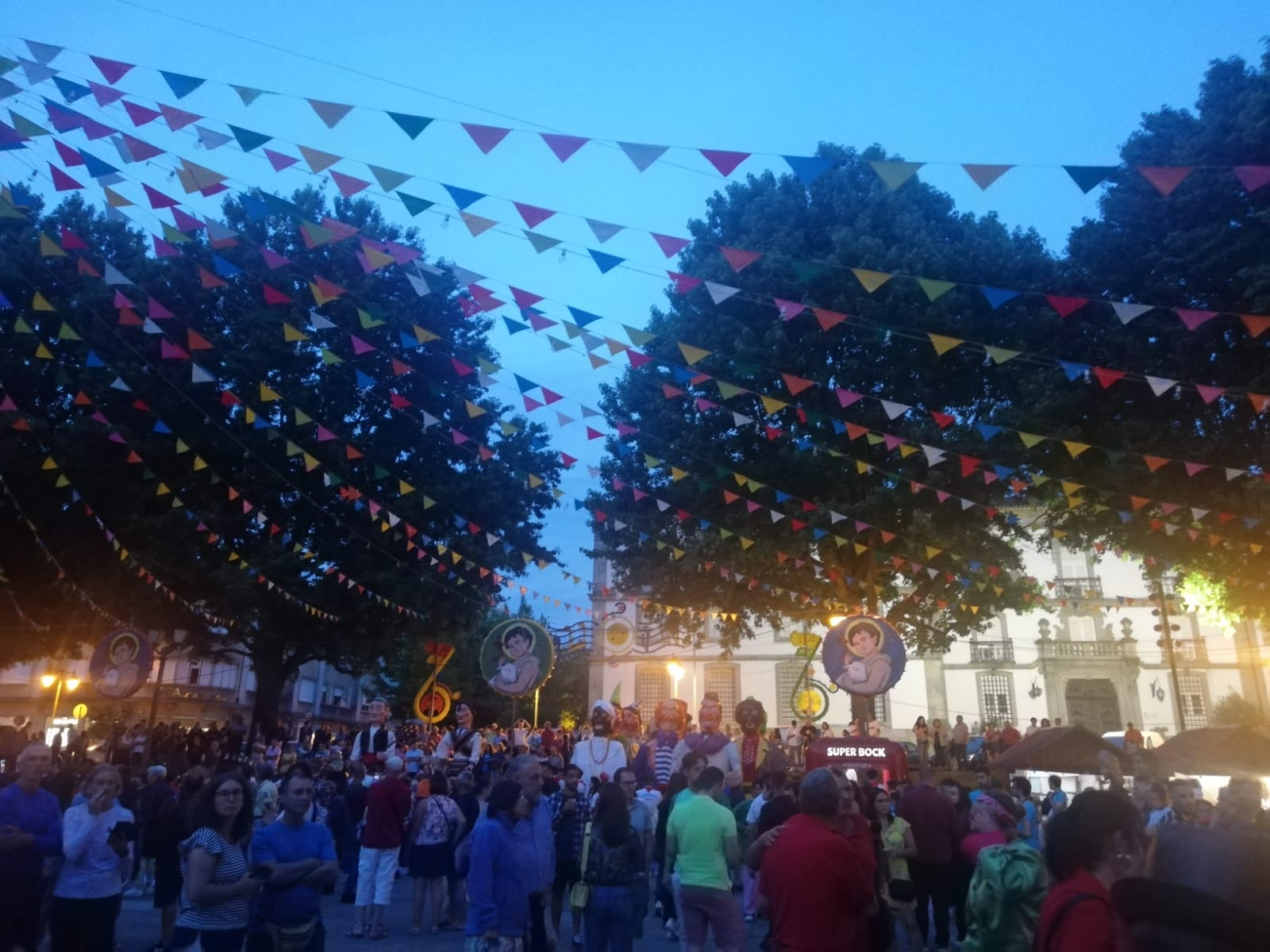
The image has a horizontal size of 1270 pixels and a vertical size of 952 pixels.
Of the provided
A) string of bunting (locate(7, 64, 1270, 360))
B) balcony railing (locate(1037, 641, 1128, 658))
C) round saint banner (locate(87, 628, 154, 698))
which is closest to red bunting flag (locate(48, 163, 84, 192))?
string of bunting (locate(7, 64, 1270, 360))


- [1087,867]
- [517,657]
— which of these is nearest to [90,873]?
[1087,867]

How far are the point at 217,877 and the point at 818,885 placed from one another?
317cm

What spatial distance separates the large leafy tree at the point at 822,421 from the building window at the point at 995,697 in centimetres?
1636

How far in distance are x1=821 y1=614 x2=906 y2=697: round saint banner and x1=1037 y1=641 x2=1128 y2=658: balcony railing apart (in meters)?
21.6

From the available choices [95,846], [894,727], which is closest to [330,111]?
[95,846]

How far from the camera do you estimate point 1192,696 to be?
35.2m

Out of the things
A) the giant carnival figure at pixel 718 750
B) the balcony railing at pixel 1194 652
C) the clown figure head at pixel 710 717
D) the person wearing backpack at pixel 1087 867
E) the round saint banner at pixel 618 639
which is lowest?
the person wearing backpack at pixel 1087 867

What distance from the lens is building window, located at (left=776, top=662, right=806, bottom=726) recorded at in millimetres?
37469

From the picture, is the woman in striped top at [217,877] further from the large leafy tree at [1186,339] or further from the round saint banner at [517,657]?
the large leafy tree at [1186,339]

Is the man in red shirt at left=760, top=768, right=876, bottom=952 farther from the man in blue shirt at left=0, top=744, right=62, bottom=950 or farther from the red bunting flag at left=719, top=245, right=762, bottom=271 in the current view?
the red bunting flag at left=719, top=245, right=762, bottom=271

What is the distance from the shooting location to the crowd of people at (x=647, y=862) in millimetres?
3025

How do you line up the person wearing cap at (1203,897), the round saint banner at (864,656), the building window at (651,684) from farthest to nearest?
the building window at (651,684) < the round saint banner at (864,656) < the person wearing cap at (1203,897)

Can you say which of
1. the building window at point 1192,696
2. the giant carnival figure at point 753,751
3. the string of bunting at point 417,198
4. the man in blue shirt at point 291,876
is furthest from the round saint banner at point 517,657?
the building window at point 1192,696

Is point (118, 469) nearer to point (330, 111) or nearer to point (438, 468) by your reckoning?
point (438, 468)
